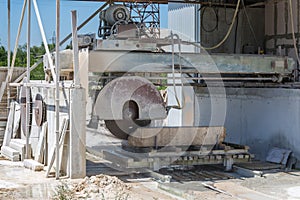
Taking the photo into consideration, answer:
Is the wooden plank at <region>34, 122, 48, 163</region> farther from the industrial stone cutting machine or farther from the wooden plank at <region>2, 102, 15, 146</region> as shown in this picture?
the wooden plank at <region>2, 102, 15, 146</region>

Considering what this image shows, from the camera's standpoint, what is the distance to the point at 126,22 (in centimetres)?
1343

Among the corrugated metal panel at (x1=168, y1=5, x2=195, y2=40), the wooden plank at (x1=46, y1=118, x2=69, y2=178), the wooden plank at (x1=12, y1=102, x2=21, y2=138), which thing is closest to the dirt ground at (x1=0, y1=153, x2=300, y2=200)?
the wooden plank at (x1=46, y1=118, x2=69, y2=178)

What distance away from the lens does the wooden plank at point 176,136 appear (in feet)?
37.6

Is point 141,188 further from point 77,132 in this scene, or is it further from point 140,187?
point 77,132

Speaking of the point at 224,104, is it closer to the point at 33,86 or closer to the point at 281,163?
the point at 281,163

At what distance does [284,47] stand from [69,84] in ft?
22.7

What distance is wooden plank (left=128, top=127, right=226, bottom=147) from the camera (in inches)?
451

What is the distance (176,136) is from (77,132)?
2606 millimetres

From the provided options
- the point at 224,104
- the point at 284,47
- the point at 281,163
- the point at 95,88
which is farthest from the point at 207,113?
the point at 95,88

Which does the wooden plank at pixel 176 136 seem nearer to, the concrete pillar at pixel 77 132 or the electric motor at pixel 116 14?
the concrete pillar at pixel 77 132

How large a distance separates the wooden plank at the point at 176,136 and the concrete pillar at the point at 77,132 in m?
1.68

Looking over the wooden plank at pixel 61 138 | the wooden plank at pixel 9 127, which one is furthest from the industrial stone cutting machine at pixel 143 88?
the wooden plank at pixel 9 127

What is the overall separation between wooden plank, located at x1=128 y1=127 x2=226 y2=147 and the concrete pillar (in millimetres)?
1685

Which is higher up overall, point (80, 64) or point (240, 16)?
point (240, 16)
